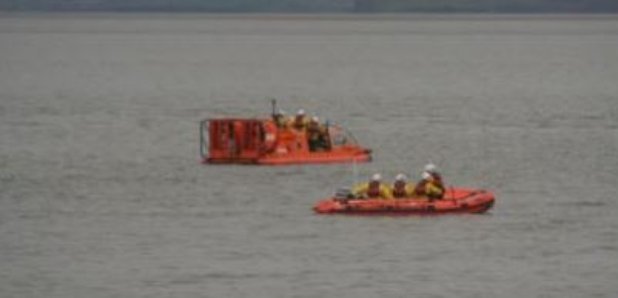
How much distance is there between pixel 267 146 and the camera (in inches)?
3307

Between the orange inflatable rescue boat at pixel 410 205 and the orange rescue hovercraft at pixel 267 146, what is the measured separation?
46.4 feet

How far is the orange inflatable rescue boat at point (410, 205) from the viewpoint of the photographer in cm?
6688

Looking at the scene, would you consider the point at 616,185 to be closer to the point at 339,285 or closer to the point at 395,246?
the point at 395,246

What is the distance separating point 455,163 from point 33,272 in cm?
3021

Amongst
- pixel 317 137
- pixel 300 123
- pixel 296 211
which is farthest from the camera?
pixel 317 137

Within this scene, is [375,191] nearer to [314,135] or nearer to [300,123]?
[300,123]

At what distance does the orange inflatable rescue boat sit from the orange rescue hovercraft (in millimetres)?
14144

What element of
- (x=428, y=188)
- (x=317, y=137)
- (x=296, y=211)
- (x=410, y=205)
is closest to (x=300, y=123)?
(x=317, y=137)

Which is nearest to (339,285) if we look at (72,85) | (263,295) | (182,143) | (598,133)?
(263,295)

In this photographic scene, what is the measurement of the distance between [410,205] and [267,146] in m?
17.5

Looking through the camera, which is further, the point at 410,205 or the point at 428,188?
the point at 428,188

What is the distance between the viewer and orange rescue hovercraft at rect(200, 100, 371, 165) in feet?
271

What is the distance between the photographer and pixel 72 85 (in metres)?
162

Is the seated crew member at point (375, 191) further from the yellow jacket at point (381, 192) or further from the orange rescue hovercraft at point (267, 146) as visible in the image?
the orange rescue hovercraft at point (267, 146)
